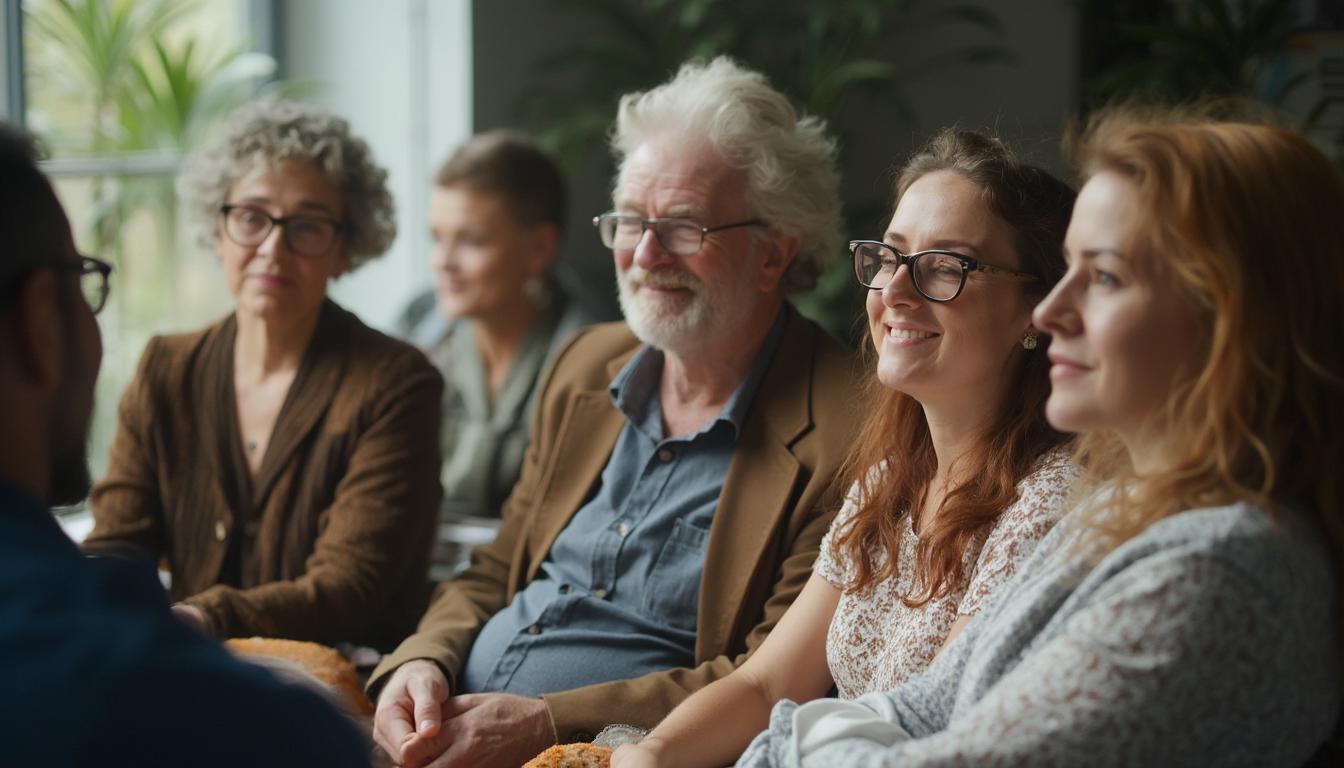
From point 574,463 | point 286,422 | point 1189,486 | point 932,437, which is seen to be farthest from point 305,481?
point 1189,486

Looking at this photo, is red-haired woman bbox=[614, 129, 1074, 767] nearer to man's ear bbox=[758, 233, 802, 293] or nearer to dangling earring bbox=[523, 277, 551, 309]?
man's ear bbox=[758, 233, 802, 293]

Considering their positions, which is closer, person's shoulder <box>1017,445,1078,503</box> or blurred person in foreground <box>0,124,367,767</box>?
blurred person in foreground <box>0,124,367,767</box>

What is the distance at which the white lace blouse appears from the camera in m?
1.52

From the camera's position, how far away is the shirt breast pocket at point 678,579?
2.10 meters

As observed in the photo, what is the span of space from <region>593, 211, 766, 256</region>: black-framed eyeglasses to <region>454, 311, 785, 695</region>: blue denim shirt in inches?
8.1

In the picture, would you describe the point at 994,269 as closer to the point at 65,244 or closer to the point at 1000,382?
the point at 1000,382

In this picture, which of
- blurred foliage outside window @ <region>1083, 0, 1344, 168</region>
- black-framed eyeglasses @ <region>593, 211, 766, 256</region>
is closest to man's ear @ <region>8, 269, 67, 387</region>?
black-framed eyeglasses @ <region>593, 211, 766, 256</region>

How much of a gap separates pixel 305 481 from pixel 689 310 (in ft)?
2.66

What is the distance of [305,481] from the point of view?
244 cm

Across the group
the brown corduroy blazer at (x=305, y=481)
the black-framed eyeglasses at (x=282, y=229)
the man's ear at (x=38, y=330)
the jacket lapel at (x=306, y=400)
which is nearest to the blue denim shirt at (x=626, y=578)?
the brown corduroy blazer at (x=305, y=481)

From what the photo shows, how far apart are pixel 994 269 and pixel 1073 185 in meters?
0.16

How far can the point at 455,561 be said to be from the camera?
3031 mm

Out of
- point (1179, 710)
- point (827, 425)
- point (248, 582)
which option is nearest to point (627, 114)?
point (827, 425)

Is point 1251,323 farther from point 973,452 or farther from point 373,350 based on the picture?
point 373,350
